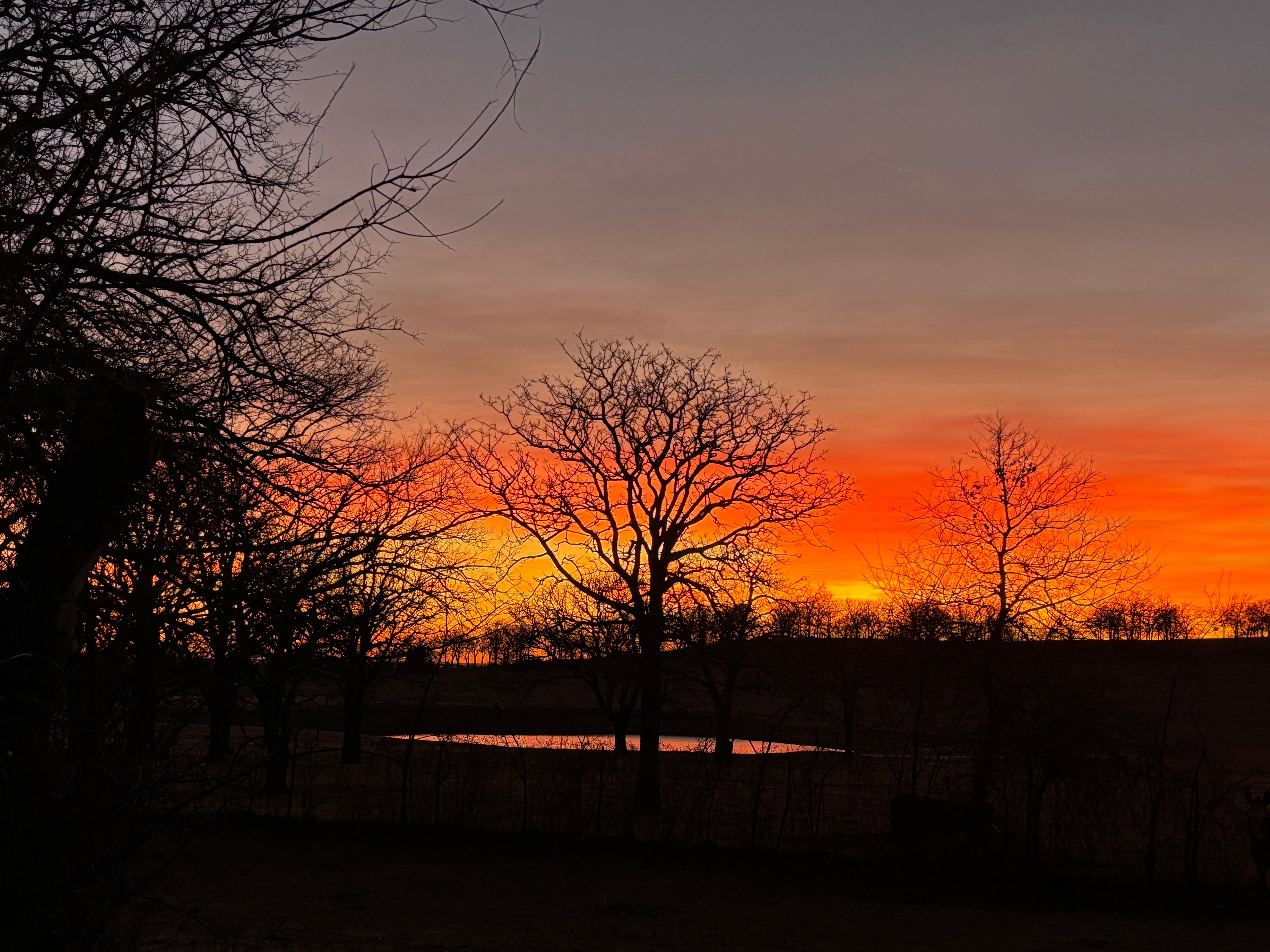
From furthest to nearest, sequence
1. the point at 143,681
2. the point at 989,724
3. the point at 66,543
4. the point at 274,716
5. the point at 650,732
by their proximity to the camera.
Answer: the point at 650,732 < the point at 989,724 < the point at 274,716 < the point at 66,543 < the point at 143,681

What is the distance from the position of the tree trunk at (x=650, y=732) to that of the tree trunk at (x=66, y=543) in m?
19.9

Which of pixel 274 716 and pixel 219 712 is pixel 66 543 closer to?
pixel 274 716

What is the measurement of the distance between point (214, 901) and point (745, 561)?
44.7 ft

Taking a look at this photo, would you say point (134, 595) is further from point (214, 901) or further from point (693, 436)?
point (693, 436)

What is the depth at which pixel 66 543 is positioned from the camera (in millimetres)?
3775

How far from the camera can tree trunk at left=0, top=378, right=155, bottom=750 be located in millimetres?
3631

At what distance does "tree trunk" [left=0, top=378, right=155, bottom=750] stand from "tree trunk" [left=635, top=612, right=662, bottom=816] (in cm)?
1989

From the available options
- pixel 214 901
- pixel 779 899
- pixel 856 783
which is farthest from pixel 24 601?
pixel 856 783

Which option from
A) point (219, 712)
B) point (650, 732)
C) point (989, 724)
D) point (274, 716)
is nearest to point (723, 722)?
point (650, 732)

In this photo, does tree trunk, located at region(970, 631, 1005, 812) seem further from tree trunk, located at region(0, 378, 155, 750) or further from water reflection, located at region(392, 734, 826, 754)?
tree trunk, located at region(0, 378, 155, 750)

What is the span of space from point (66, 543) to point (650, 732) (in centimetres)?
2066

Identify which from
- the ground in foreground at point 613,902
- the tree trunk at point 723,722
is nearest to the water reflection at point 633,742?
the tree trunk at point 723,722

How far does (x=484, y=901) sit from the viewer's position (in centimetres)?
1488

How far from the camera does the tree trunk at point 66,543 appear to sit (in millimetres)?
3631
